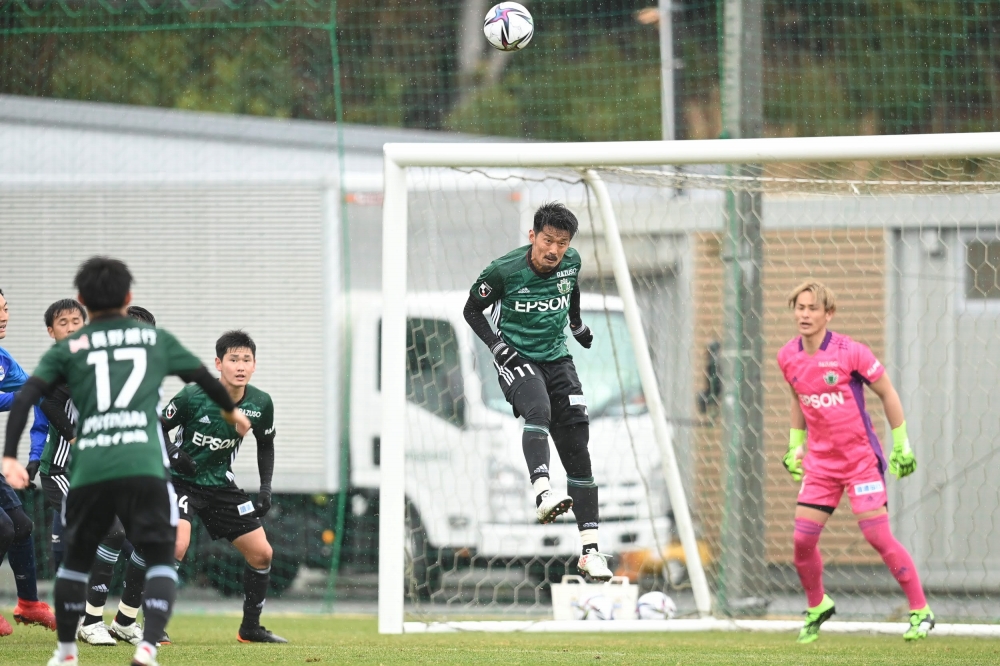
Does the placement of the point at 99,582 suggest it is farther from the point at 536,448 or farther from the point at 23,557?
the point at 536,448

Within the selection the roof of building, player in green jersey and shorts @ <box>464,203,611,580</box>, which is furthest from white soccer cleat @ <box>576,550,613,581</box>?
the roof of building

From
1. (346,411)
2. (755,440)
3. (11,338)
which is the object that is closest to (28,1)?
(11,338)

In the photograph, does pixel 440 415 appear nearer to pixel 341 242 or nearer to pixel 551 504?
pixel 341 242

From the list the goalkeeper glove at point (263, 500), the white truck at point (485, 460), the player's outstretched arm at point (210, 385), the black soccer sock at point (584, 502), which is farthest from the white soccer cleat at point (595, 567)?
the white truck at point (485, 460)

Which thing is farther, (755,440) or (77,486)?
(755,440)

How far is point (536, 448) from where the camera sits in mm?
6922

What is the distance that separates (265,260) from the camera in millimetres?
11648

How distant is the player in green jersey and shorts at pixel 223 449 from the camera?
734 centimetres

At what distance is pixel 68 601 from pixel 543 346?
2937 mm

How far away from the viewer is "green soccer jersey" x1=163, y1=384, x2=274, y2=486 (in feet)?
24.4

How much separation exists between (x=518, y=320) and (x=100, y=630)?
2.99m

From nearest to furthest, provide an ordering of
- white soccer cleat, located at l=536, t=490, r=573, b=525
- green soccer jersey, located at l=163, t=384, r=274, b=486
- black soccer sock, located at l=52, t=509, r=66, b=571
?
white soccer cleat, located at l=536, t=490, r=573, b=525 < green soccer jersey, located at l=163, t=384, r=274, b=486 < black soccer sock, located at l=52, t=509, r=66, b=571

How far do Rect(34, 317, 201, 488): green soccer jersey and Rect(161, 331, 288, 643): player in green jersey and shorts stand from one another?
2.12 metres

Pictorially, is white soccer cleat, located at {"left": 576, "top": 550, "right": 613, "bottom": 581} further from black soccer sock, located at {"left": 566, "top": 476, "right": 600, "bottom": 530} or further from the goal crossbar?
the goal crossbar
